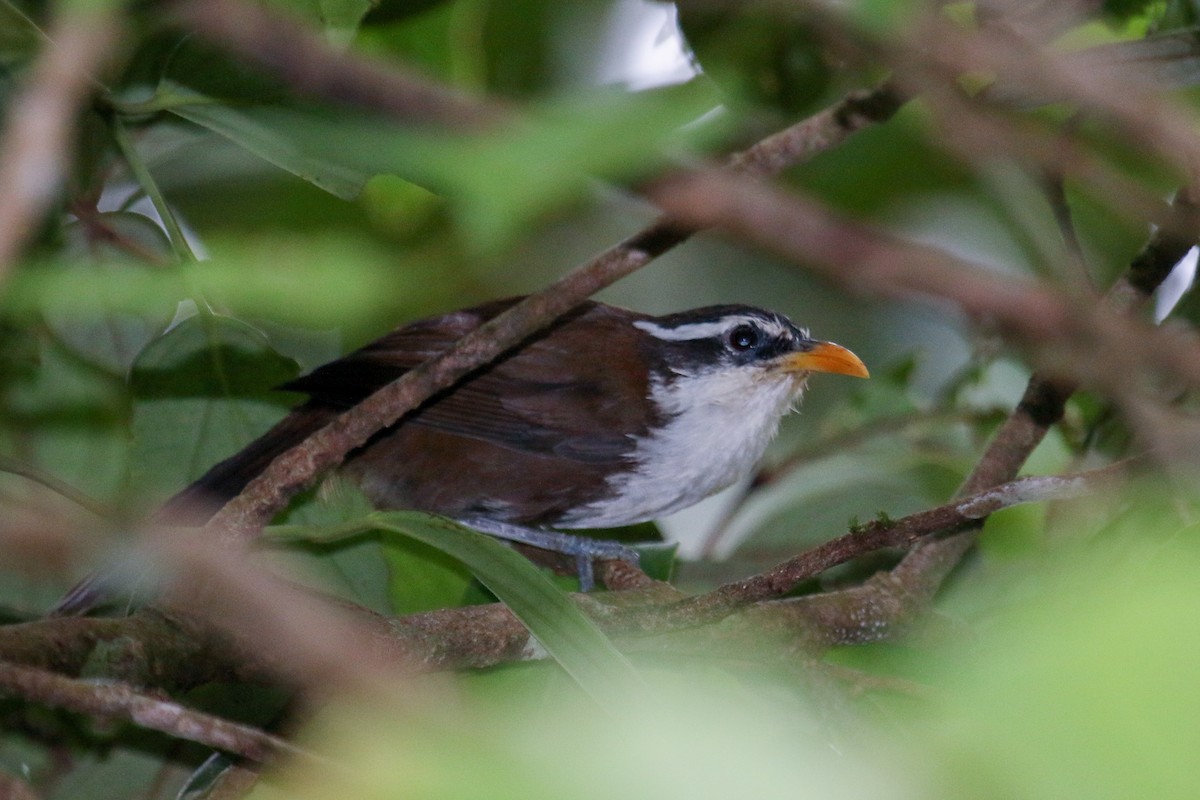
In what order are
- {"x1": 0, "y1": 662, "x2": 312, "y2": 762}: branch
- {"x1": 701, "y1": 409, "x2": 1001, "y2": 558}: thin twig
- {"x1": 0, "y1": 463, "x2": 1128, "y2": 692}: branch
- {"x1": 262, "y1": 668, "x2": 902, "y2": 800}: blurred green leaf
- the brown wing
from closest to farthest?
{"x1": 262, "y1": 668, "x2": 902, "y2": 800}: blurred green leaf < {"x1": 0, "y1": 662, "x2": 312, "y2": 762}: branch < {"x1": 0, "y1": 463, "x2": 1128, "y2": 692}: branch < the brown wing < {"x1": 701, "y1": 409, "x2": 1001, "y2": 558}: thin twig

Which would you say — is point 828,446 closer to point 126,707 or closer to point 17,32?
point 17,32

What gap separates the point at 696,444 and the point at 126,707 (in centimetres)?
242

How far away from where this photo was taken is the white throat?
3770 millimetres

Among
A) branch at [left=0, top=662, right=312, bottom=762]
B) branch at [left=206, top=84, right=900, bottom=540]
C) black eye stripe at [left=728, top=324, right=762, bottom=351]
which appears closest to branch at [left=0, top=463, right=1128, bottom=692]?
branch at [left=0, top=662, right=312, bottom=762]

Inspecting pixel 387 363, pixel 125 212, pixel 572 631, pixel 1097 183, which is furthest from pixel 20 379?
pixel 1097 183

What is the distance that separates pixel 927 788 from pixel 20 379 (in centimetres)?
281

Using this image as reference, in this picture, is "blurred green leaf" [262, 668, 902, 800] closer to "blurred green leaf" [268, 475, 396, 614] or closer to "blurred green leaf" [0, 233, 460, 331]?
"blurred green leaf" [0, 233, 460, 331]

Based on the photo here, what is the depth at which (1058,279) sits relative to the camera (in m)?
3.31

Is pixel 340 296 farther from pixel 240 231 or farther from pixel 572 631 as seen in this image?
pixel 240 231

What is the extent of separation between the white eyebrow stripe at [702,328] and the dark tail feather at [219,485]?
3.95ft

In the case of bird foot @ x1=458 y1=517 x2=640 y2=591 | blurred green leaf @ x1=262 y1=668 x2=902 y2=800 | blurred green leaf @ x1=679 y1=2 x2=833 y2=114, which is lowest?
bird foot @ x1=458 y1=517 x2=640 y2=591

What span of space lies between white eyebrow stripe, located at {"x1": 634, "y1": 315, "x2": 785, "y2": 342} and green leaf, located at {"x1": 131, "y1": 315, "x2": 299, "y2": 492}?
146 centimetres

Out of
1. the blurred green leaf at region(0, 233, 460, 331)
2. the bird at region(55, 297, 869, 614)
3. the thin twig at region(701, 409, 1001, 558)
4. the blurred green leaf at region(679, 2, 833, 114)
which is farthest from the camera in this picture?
the thin twig at region(701, 409, 1001, 558)

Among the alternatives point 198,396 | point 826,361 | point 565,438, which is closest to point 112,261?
point 198,396
